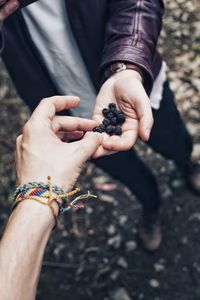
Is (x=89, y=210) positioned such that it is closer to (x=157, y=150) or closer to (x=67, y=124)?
(x=157, y=150)

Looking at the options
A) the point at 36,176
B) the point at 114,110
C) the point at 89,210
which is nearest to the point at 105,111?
the point at 114,110

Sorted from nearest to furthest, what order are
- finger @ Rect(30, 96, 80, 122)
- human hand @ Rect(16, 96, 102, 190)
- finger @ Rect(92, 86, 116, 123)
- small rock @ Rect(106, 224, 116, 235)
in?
1. human hand @ Rect(16, 96, 102, 190)
2. finger @ Rect(30, 96, 80, 122)
3. finger @ Rect(92, 86, 116, 123)
4. small rock @ Rect(106, 224, 116, 235)

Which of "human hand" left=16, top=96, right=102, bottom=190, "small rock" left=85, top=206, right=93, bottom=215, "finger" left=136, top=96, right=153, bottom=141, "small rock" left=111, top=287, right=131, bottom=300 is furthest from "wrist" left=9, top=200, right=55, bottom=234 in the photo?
"small rock" left=85, top=206, right=93, bottom=215

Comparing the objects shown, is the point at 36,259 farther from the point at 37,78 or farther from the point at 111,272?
the point at 111,272

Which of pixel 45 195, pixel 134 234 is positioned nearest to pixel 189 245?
pixel 134 234

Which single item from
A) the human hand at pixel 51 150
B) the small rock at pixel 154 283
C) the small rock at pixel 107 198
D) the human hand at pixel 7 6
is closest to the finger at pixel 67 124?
the human hand at pixel 51 150

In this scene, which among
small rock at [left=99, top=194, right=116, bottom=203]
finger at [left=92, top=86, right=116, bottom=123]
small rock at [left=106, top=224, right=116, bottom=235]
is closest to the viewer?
finger at [left=92, top=86, right=116, bottom=123]

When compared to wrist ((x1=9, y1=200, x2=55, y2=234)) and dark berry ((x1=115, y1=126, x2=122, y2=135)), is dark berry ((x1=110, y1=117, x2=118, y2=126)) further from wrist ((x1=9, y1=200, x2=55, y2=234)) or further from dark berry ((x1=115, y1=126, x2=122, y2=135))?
wrist ((x1=9, y1=200, x2=55, y2=234))
